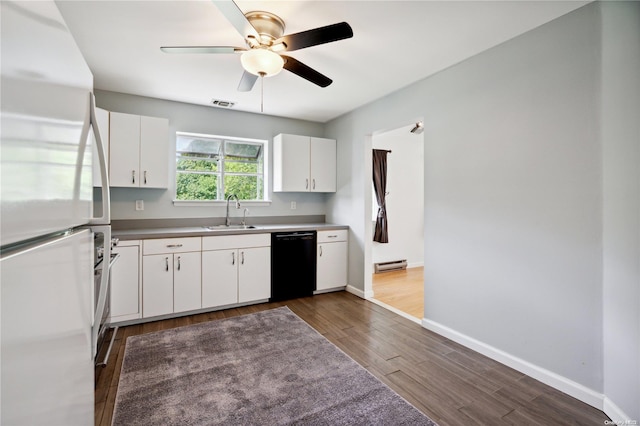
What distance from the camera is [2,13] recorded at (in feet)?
1.43

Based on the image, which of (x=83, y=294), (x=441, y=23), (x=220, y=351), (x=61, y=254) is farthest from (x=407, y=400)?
(x=441, y=23)

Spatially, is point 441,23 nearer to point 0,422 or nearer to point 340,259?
point 0,422

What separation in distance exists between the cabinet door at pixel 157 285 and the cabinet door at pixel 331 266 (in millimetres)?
1846

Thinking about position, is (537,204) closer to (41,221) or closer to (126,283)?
(41,221)

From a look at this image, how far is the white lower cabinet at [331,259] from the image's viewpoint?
421cm

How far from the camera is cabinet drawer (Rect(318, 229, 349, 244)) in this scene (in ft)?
13.8

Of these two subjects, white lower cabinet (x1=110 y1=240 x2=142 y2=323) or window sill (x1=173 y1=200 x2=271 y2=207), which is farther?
window sill (x1=173 y1=200 x2=271 y2=207)

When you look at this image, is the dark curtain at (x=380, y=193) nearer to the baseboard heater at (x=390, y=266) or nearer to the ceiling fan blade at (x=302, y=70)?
the baseboard heater at (x=390, y=266)

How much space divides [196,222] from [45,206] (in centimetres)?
362


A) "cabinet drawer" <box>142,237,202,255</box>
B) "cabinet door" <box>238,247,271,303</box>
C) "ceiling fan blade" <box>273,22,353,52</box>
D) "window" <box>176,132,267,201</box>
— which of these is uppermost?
"ceiling fan blade" <box>273,22,353,52</box>

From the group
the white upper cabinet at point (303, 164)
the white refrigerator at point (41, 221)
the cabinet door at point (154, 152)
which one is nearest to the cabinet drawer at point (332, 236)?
the white upper cabinet at point (303, 164)

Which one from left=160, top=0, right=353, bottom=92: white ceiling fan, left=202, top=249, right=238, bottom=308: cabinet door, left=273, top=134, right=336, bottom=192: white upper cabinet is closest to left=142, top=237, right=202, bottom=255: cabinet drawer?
left=202, top=249, right=238, bottom=308: cabinet door

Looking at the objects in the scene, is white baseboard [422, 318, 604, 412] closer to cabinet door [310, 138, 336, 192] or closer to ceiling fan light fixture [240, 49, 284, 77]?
cabinet door [310, 138, 336, 192]

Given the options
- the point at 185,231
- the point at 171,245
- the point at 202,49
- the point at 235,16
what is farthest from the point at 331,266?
the point at 235,16
